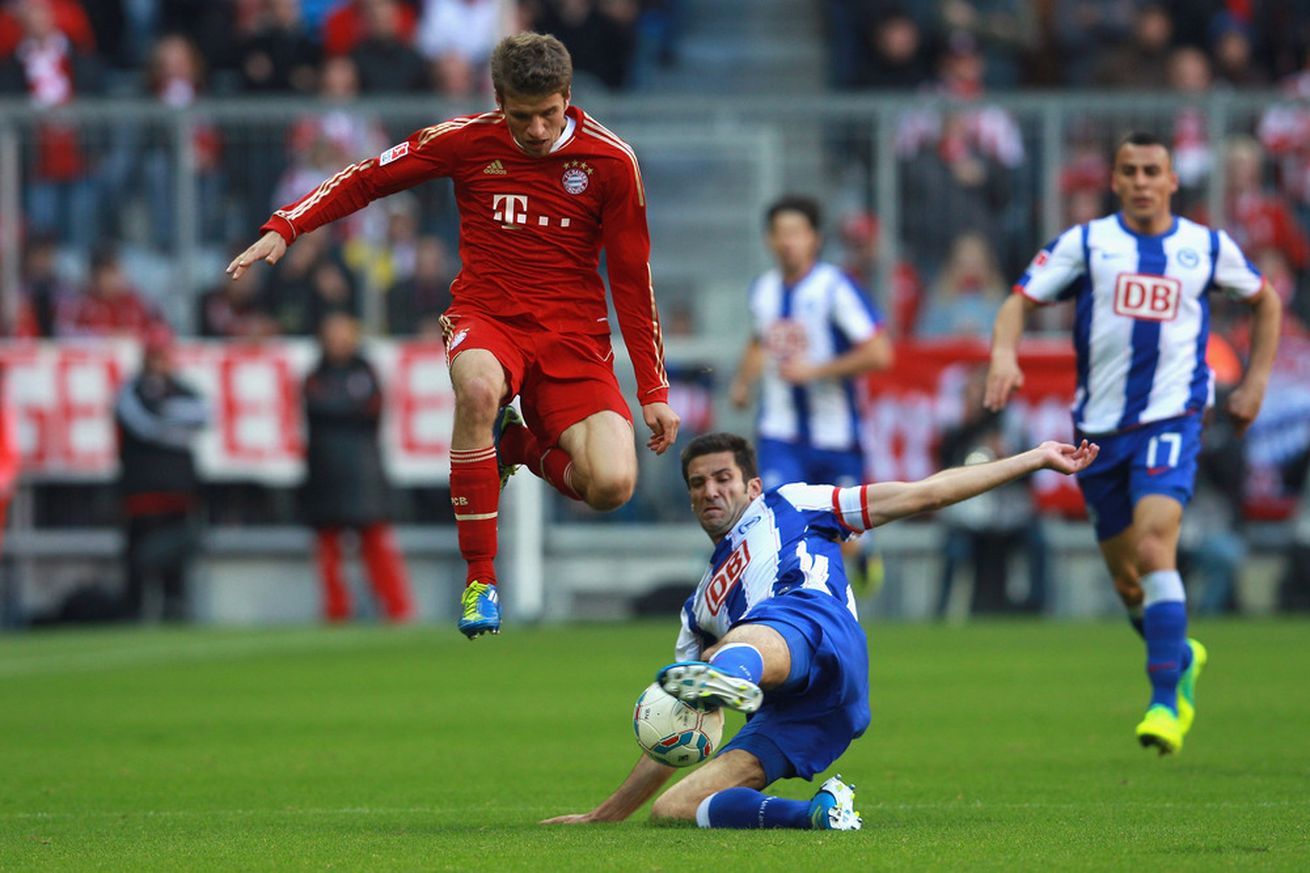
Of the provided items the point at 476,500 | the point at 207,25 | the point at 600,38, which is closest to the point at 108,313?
the point at 207,25

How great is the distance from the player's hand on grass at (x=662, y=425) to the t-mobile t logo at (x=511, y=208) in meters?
0.89

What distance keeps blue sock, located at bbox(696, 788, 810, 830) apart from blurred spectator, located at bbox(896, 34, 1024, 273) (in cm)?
1175

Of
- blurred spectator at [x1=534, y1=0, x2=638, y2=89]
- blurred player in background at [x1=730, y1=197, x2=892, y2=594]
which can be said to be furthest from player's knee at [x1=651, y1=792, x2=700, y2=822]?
blurred spectator at [x1=534, y1=0, x2=638, y2=89]

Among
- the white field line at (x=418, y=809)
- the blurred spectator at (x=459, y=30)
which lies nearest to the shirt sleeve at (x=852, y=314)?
the white field line at (x=418, y=809)

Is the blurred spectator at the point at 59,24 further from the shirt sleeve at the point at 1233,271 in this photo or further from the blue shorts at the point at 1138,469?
the shirt sleeve at the point at 1233,271

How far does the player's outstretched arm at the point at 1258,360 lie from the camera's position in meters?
9.62

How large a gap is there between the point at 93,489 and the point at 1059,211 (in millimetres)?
Result: 8597

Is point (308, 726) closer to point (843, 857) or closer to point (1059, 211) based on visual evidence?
point (843, 857)

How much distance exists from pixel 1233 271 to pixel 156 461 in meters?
11.1

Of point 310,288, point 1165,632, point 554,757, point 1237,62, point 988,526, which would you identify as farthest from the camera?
point 1237,62

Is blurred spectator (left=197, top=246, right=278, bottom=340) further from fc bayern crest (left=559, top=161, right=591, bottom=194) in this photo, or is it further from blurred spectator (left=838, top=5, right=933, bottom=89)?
fc bayern crest (left=559, top=161, right=591, bottom=194)

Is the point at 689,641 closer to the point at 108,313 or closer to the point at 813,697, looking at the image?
the point at 813,697

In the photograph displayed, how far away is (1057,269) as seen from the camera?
980 centimetres

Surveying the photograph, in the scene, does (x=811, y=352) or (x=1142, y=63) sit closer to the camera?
(x=811, y=352)
